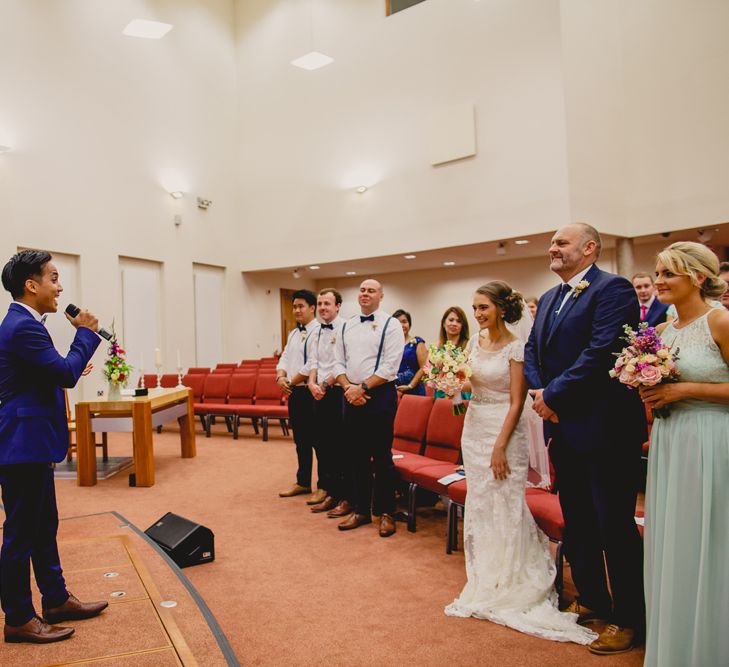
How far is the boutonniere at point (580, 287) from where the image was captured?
8.87 ft

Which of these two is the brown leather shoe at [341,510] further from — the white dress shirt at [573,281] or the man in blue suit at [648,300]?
the man in blue suit at [648,300]

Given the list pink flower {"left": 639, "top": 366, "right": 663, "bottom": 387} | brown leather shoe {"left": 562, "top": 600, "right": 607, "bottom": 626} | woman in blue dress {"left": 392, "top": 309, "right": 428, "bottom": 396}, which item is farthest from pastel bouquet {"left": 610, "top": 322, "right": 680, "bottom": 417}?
woman in blue dress {"left": 392, "top": 309, "right": 428, "bottom": 396}

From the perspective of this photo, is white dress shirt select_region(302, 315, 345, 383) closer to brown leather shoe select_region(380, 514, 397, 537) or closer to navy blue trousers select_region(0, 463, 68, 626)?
brown leather shoe select_region(380, 514, 397, 537)

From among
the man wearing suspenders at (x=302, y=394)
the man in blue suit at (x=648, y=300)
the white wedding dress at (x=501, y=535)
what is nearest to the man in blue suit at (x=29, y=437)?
the white wedding dress at (x=501, y=535)

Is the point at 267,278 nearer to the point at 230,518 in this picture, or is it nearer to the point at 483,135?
the point at 483,135

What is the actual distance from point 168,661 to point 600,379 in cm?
214

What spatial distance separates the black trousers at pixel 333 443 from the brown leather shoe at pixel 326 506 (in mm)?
52

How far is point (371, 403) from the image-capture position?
171 inches

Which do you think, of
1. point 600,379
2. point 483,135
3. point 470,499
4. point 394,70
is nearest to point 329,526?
point 470,499

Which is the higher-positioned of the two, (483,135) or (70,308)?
(483,135)

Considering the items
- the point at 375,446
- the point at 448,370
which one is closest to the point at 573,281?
the point at 448,370

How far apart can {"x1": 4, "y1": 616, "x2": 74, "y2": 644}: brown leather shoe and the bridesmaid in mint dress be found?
238 cm

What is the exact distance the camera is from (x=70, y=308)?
2.61 meters

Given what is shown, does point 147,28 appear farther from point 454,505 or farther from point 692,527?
point 692,527
